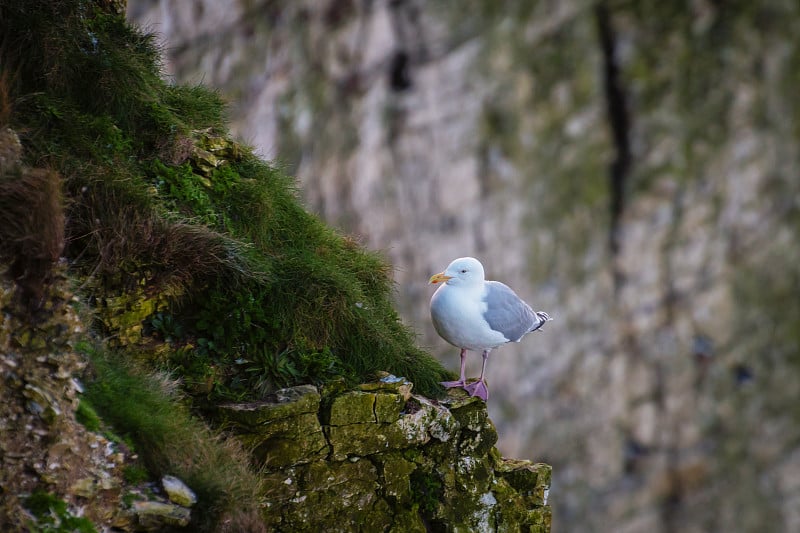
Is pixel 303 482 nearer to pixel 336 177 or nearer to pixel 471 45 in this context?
pixel 336 177

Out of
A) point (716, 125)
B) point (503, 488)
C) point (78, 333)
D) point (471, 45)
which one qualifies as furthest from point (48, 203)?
point (716, 125)

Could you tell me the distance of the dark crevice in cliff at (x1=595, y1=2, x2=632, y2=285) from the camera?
38.4 metres

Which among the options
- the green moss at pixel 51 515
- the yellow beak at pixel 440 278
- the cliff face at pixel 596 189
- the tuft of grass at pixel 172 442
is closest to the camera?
the green moss at pixel 51 515

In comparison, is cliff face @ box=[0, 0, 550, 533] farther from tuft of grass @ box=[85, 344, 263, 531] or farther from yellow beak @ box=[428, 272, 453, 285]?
yellow beak @ box=[428, 272, 453, 285]

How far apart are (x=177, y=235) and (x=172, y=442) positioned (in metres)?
1.42

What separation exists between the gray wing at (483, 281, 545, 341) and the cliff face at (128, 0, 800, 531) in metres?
28.5

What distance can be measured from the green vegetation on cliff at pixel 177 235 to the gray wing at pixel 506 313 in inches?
23.0

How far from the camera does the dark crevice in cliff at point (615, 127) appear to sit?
38406 mm

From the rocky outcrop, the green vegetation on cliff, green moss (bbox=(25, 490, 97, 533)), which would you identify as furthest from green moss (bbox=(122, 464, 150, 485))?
the green vegetation on cliff

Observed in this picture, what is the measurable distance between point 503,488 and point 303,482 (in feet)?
4.93

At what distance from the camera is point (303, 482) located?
16.6 feet

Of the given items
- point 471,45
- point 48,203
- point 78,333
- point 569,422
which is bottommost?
point 78,333

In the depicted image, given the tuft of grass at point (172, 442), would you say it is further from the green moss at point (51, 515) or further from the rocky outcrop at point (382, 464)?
the green moss at point (51, 515)

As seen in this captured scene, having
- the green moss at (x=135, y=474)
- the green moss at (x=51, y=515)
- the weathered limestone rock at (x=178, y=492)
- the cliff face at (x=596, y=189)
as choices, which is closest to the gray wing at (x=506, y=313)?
the weathered limestone rock at (x=178, y=492)
